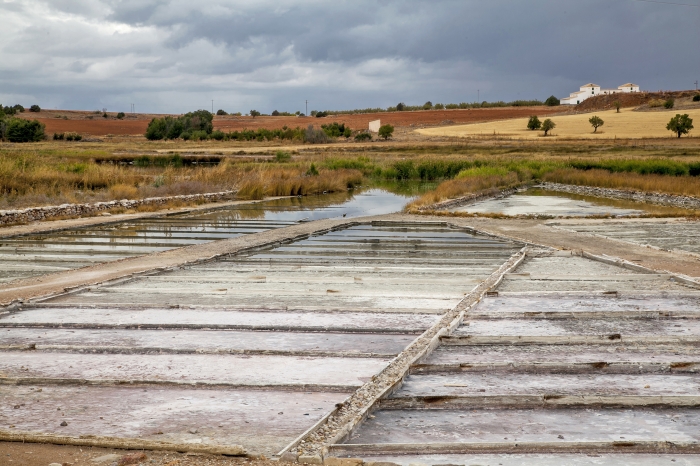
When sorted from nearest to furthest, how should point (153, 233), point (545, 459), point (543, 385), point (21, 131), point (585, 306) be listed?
point (545, 459)
point (543, 385)
point (585, 306)
point (153, 233)
point (21, 131)

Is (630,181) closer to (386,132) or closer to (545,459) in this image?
(545,459)

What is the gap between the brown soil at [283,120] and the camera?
95.3 meters

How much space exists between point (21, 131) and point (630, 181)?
58291 mm

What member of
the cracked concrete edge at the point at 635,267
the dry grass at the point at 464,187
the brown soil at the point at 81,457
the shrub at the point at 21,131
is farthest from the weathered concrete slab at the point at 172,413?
the shrub at the point at 21,131

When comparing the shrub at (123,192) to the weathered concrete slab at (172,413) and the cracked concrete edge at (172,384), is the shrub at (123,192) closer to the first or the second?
the cracked concrete edge at (172,384)

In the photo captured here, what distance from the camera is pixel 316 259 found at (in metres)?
13.4

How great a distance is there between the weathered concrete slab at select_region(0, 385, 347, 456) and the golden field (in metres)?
66.3

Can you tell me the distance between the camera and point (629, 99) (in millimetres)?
103438

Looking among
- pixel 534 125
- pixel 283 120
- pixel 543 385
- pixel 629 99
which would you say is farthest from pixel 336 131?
pixel 543 385

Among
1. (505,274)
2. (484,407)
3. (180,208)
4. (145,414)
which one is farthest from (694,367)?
(180,208)

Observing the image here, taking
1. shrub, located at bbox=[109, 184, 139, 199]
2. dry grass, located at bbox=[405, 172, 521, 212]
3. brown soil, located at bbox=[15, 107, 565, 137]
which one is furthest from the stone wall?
brown soil, located at bbox=[15, 107, 565, 137]

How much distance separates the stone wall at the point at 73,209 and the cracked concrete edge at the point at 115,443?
1552 cm

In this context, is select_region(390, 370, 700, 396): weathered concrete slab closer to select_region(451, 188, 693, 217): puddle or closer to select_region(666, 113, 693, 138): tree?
select_region(451, 188, 693, 217): puddle

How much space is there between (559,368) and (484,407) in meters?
1.10
